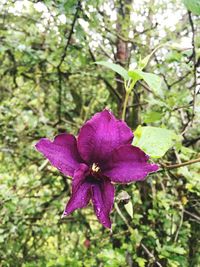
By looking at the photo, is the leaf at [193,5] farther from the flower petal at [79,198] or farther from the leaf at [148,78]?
the flower petal at [79,198]

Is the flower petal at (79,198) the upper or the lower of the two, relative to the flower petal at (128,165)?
lower

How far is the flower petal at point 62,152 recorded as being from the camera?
1.70 ft

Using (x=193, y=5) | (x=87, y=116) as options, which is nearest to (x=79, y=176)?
(x=193, y=5)

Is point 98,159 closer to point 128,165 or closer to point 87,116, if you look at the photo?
point 128,165

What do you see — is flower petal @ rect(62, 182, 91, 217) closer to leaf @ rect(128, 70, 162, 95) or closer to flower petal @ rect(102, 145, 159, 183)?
flower petal @ rect(102, 145, 159, 183)

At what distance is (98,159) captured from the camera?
545 millimetres

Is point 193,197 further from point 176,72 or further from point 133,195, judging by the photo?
point 176,72

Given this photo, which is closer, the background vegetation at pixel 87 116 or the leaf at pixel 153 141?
the leaf at pixel 153 141

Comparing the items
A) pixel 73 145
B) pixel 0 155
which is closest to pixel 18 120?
pixel 0 155

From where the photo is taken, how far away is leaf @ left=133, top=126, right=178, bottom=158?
594 millimetres

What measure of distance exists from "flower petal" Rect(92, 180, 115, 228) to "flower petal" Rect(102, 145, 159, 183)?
13 millimetres

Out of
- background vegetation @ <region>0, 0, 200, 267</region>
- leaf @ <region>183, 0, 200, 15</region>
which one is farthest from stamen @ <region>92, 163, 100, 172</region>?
background vegetation @ <region>0, 0, 200, 267</region>

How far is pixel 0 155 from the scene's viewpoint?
230 centimetres

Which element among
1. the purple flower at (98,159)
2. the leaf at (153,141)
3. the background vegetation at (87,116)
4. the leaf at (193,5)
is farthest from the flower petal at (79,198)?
the background vegetation at (87,116)
